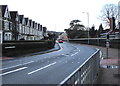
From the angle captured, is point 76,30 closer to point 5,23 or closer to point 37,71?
point 5,23

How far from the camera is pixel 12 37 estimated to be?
47594 millimetres

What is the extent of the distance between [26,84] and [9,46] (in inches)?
649

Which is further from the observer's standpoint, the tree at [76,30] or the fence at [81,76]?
the tree at [76,30]

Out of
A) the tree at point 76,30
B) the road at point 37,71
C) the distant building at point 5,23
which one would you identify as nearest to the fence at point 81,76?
the road at point 37,71

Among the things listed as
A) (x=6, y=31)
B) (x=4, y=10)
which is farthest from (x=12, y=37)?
(x=4, y=10)

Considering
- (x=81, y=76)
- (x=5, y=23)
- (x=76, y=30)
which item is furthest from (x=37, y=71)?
(x=76, y=30)

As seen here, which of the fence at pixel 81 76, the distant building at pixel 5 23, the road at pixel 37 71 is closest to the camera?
the fence at pixel 81 76

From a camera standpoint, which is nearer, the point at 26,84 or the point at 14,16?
the point at 26,84

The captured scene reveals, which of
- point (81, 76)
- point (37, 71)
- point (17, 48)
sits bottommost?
point (37, 71)

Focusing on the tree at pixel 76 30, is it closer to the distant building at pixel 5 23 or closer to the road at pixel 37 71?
the distant building at pixel 5 23

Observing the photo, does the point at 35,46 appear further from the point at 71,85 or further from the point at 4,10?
the point at 71,85

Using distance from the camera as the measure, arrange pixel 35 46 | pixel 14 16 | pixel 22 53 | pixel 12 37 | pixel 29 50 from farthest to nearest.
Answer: pixel 14 16 → pixel 12 37 → pixel 35 46 → pixel 29 50 → pixel 22 53

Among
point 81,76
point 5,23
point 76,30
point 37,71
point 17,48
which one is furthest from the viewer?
point 76,30

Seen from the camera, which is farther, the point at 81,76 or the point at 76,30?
the point at 76,30
